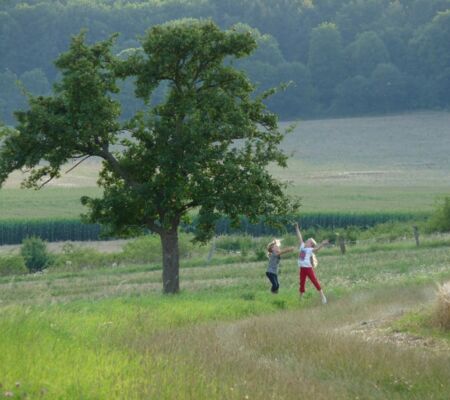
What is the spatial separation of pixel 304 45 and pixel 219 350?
473 ft

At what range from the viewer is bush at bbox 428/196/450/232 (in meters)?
56.9

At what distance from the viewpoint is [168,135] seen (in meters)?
29.4

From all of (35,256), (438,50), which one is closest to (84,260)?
(35,256)

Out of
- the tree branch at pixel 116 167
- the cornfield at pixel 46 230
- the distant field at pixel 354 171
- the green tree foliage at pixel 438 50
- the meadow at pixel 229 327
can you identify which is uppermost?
the green tree foliage at pixel 438 50

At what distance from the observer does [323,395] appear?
40.8ft

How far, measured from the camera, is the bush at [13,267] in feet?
170

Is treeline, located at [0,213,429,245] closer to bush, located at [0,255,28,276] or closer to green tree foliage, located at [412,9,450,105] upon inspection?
bush, located at [0,255,28,276]

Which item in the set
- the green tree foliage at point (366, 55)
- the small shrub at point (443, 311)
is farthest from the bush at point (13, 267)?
the green tree foliage at point (366, 55)

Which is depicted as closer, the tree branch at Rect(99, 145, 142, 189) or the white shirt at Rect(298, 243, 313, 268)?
the white shirt at Rect(298, 243, 313, 268)

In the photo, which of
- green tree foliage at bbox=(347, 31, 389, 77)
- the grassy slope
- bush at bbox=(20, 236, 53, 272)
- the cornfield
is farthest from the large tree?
green tree foliage at bbox=(347, 31, 389, 77)

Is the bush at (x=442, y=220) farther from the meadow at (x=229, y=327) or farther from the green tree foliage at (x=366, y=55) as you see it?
the green tree foliage at (x=366, y=55)

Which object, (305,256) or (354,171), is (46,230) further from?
(305,256)

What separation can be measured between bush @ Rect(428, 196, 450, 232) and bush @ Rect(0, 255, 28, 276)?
2036 cm

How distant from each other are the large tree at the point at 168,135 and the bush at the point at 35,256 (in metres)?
23.7
